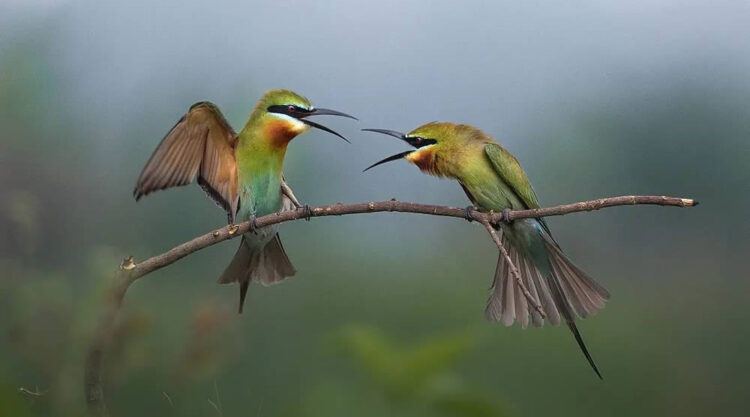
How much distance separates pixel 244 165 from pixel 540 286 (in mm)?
733

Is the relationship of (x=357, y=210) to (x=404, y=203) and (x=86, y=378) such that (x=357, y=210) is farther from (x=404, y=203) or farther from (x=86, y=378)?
(x=86, y=378)

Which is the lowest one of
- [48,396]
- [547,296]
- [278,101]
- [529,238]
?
[48,396]

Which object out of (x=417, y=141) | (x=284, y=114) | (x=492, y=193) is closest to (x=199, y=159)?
(x=284, y=114)

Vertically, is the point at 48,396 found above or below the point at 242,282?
below

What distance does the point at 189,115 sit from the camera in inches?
74.9

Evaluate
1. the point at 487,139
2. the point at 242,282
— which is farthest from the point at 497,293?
the point at 242,282

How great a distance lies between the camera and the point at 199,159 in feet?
6.30

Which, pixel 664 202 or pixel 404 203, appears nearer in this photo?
pixel 664 202

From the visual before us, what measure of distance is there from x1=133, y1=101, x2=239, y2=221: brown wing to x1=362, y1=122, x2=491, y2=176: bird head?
0.37 m

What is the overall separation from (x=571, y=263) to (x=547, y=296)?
9 cm

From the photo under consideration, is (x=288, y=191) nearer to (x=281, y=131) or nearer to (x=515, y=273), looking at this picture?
(x=281, y=131)

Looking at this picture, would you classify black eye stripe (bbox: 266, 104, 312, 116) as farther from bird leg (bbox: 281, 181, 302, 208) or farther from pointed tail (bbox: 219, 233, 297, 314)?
pointed tail (bbox: 219, 233, 297, 314)

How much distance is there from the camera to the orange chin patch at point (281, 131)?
184 cm

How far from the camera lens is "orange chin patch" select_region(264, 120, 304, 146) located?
1.84m
